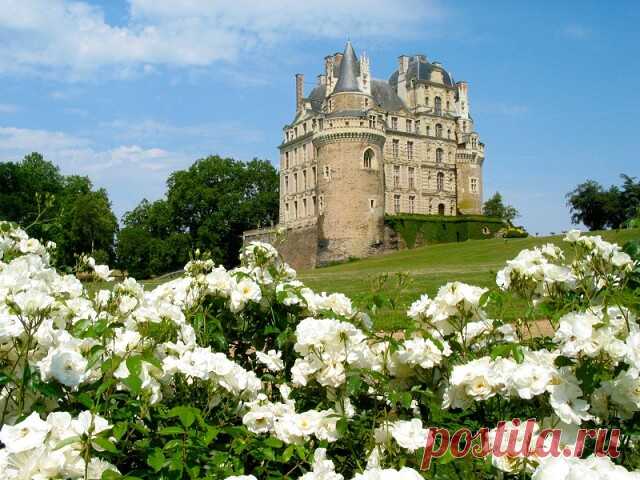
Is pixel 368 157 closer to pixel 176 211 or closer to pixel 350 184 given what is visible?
pixel 350 184

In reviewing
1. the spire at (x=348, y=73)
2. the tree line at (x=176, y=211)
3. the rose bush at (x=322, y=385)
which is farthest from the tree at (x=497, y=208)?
the rose bush at (x=322, y=385)

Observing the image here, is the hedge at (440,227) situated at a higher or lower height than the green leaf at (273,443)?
higher

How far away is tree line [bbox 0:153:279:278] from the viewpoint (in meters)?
53.2

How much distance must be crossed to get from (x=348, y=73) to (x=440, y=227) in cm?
1284

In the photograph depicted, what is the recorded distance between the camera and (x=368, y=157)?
43438mm

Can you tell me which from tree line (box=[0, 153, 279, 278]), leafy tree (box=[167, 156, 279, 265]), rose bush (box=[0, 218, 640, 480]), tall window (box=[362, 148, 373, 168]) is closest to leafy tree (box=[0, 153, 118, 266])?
tree line (box=[0, 153, 279, 278])

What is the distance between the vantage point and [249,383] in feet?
8.91

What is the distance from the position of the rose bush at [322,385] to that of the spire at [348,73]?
43.4 m

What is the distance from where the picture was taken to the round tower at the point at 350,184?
42781 mm

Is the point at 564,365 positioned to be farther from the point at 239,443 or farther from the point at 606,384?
the point at 239,443

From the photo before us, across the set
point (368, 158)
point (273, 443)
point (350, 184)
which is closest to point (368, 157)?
point (368, 158)

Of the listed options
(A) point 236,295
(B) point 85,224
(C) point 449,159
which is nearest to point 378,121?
(C) point 449,159

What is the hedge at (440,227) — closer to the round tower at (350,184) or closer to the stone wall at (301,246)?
the round tower at (350,184)

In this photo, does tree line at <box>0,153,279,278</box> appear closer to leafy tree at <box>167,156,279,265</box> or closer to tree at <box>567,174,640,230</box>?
leafy tree at <box>167,156,279,265</box>
